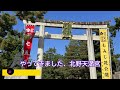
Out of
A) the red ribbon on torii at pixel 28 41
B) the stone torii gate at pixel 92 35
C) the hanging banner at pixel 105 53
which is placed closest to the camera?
the red ribbon on torii at pixel 28 41

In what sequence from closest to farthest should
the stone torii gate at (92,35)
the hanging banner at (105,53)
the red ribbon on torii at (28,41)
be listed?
the red ribbon on torii at (28,41) < the stone torii gate at (92,35) < the hanging banner at (105,53)

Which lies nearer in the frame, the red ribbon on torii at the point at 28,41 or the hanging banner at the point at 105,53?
the red ribbon on torii at the point at 28,41

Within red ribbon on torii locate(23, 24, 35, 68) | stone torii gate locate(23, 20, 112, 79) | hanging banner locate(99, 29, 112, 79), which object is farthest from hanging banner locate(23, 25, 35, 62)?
hanging banner locate(99, 29, 112, 79)

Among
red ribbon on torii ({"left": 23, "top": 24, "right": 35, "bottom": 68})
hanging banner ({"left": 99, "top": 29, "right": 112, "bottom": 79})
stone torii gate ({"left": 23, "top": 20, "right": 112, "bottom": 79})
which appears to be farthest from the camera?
hanging banner ({"left": 99, "top": 29, "right": 112, "bottom": 79})

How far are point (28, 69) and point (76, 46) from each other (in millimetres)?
2515

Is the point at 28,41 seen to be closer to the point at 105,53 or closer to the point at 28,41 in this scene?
the point at 28,41

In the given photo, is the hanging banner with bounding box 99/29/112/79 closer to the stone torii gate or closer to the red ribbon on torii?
the stone torii gate

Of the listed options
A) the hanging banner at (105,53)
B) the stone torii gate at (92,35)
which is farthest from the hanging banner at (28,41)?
the hanging banner at (105,53)

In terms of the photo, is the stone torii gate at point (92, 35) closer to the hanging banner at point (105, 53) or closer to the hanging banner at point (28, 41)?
the hanging banner at point (105, 53)
